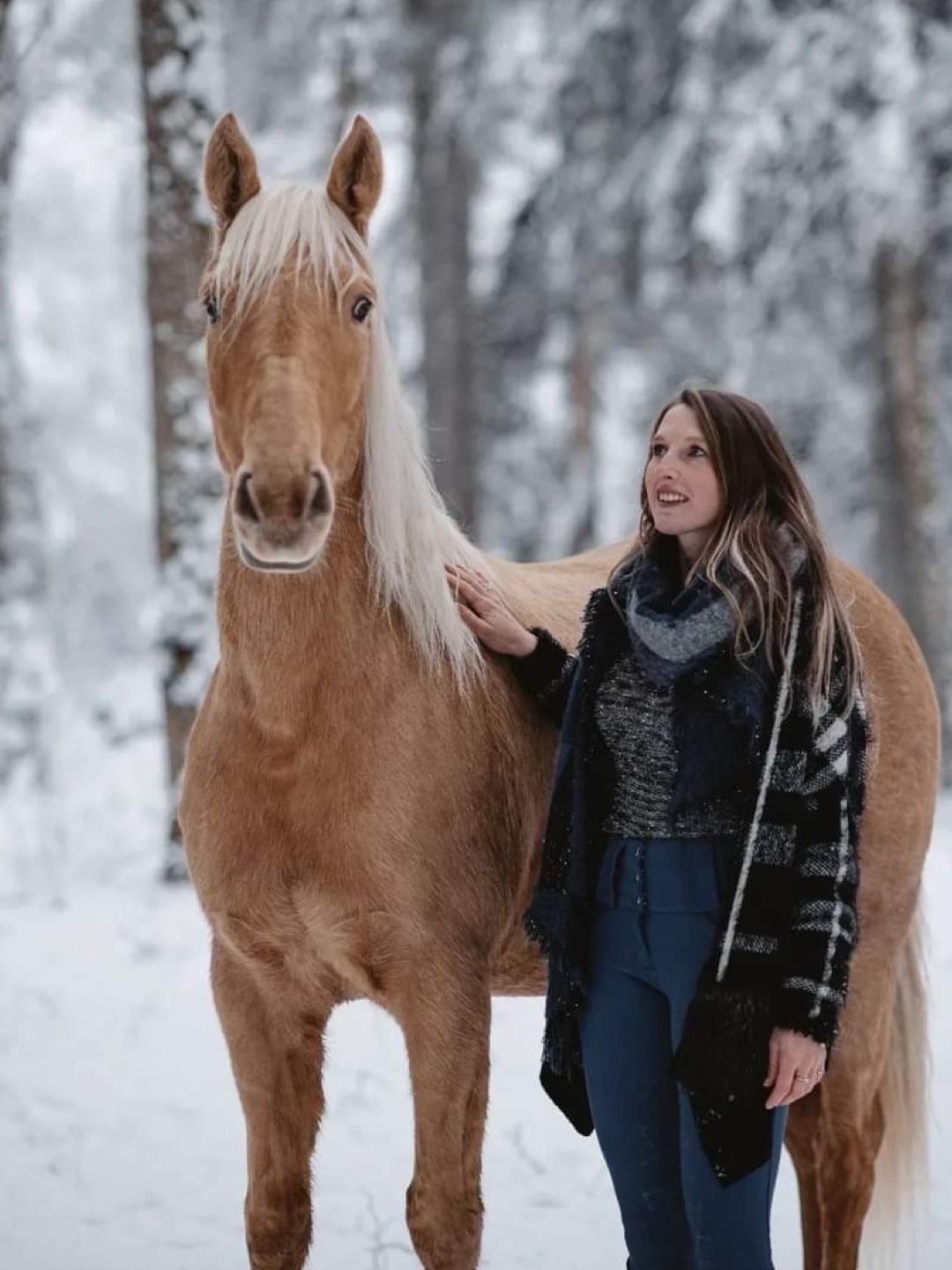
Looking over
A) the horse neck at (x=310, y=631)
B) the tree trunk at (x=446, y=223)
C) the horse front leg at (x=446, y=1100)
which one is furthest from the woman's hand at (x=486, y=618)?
the tree trunk at (x=446, y=223)

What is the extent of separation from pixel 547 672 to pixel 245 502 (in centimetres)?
110

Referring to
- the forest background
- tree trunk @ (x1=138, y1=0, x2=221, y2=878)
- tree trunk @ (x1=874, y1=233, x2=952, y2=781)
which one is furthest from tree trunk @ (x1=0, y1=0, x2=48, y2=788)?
tree trunk @ (x1=874, y1=233, x2=952, y2=781)

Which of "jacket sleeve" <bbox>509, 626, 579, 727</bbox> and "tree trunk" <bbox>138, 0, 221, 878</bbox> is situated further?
"tree trunk" <bbox>138, 0, 221, 878</bbox>

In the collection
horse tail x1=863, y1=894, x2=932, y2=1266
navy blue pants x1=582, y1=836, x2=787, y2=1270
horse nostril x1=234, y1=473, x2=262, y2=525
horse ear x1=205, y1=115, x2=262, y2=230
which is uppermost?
horse ear x1=205, y1=115, x2=262, y2=230

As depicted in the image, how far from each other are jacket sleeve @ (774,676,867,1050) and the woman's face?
18.6 inches

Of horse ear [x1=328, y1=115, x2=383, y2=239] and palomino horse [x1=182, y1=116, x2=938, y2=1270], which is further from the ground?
horse ear [x1=328, y1=115, x2=383, y2=239]

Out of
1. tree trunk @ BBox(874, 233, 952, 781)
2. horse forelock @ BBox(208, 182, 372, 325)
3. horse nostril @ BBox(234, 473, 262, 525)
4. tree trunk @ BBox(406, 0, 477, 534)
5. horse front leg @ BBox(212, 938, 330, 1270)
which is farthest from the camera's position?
tree trunk @ BBox(406, 0, 477, 534)

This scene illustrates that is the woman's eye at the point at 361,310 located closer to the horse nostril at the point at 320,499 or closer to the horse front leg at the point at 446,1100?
the horse nostril at the point at 320,499

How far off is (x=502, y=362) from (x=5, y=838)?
30.4 feet

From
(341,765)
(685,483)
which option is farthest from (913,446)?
(341,765)

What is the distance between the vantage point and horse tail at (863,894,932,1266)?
11.9ft

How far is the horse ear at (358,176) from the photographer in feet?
9.17

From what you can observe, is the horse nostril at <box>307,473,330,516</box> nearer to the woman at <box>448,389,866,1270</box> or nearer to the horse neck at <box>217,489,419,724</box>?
the horse neck at <box>217,489,419,724</box>

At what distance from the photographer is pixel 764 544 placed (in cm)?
258
